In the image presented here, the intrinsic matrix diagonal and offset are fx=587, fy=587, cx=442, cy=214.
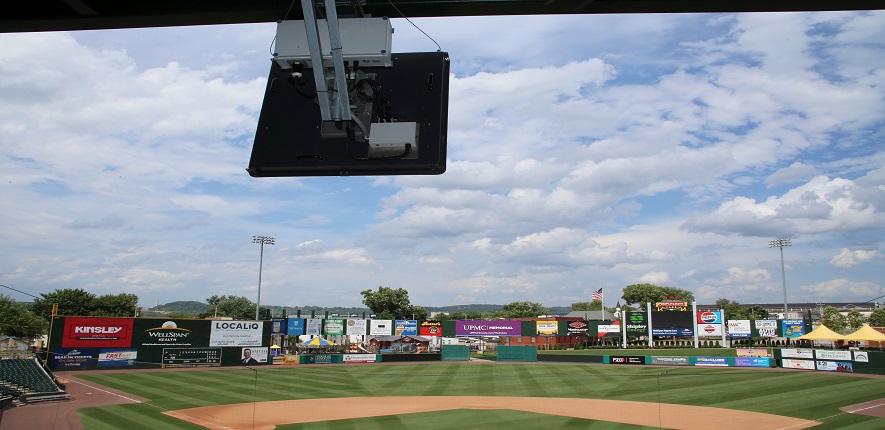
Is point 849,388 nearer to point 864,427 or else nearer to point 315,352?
point 864,427

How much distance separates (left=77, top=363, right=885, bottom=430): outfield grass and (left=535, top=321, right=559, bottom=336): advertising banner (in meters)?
20.9

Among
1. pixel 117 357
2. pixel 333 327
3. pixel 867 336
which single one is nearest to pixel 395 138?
pixel 117 357

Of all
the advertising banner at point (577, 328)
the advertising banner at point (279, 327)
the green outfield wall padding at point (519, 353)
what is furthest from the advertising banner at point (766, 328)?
the advertising banner at point (279, 327)

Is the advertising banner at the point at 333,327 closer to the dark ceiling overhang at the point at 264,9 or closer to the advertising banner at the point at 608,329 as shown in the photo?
the advertising banner at the point at 608,329

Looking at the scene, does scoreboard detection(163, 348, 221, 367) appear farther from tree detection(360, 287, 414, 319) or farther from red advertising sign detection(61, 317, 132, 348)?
tree detection(360, 287, 414, 319)

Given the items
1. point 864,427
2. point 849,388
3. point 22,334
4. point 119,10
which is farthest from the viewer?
point 22,334

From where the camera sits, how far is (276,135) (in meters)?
6.21

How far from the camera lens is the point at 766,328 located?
68.2 meters

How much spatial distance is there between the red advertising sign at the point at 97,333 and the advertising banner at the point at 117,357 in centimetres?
46

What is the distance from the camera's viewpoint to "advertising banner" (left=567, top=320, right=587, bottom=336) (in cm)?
7344

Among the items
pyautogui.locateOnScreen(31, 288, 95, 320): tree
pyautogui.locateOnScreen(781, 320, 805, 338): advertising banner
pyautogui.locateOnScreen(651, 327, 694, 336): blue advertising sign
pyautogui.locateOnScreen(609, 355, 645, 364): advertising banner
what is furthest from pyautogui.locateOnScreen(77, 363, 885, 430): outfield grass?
pyautogui.locateOnScreen(31, 288, 95, 320): tree

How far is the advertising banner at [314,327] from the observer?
66.6 m

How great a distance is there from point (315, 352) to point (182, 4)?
60.7 metres

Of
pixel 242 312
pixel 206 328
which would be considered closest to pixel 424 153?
pixel 206 328
